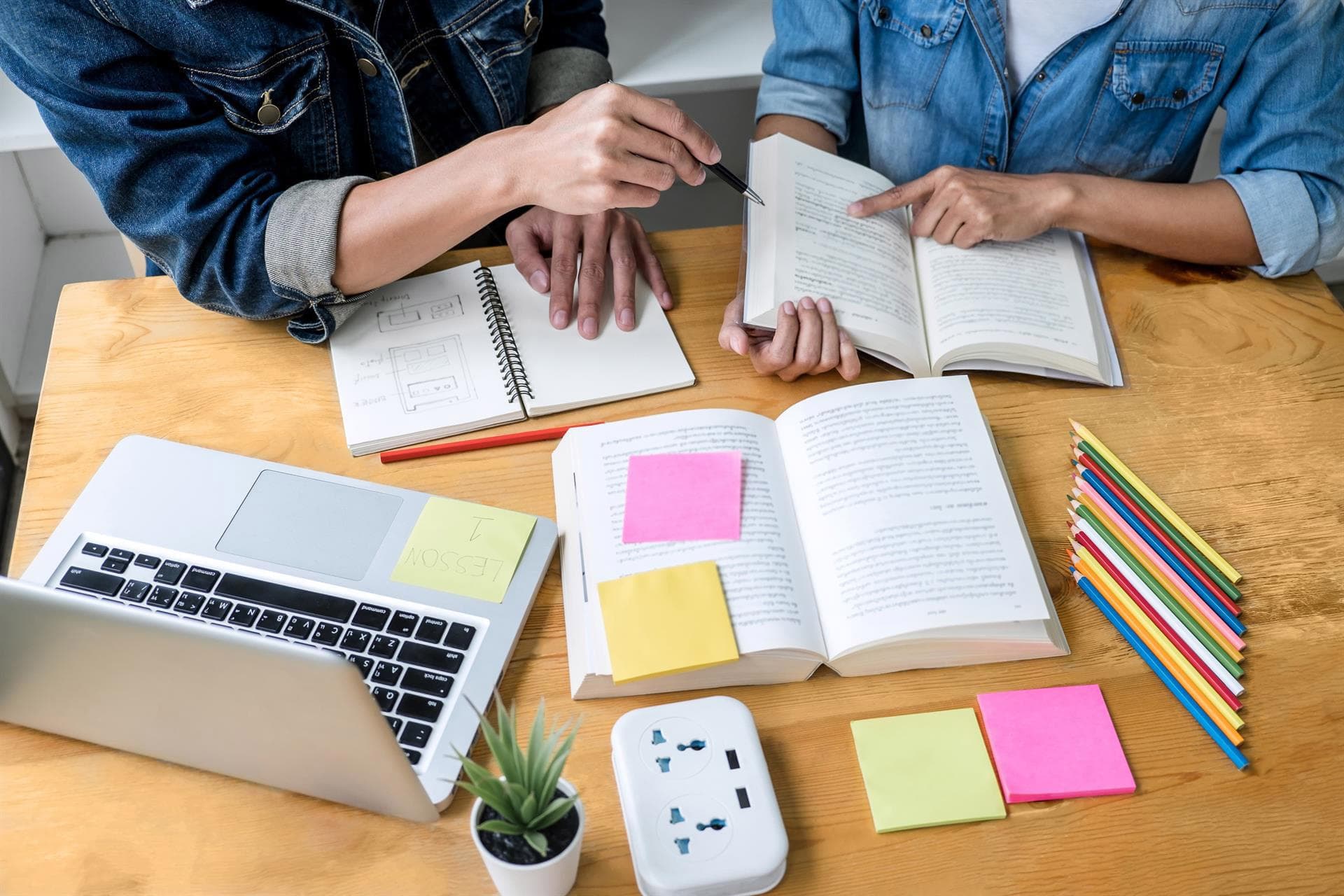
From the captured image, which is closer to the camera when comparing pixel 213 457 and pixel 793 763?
pixel 793 763

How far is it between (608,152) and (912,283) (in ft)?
1.17

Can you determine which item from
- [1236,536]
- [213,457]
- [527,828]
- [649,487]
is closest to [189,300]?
[213,457]

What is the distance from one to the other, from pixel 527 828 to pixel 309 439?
472mm

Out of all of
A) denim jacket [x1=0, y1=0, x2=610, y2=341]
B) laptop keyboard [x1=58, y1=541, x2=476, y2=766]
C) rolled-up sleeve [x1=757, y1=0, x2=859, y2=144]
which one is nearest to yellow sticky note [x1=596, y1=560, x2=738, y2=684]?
laptop keyboard [x1=58, y1=541, x2=476, y2=766]

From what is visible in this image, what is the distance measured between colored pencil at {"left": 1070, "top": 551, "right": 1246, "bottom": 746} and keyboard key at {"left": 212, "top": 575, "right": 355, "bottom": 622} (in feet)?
1.98

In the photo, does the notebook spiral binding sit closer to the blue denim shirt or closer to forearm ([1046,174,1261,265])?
the blue denim shirt

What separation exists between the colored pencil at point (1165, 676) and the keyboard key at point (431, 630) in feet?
1.72

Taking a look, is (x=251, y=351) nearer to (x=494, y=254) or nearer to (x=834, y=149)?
(x=494, y=254)

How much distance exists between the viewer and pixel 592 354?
Answer: 39.6 inches

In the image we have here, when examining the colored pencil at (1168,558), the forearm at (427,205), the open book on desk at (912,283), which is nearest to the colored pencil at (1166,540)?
the colored pencil at (1168,558)

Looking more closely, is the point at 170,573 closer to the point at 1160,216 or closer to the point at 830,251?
the point at 830,251

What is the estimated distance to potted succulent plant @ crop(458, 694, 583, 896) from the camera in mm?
601

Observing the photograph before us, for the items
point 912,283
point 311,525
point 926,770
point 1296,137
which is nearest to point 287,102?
point 311,525

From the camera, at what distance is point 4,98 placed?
146cm
